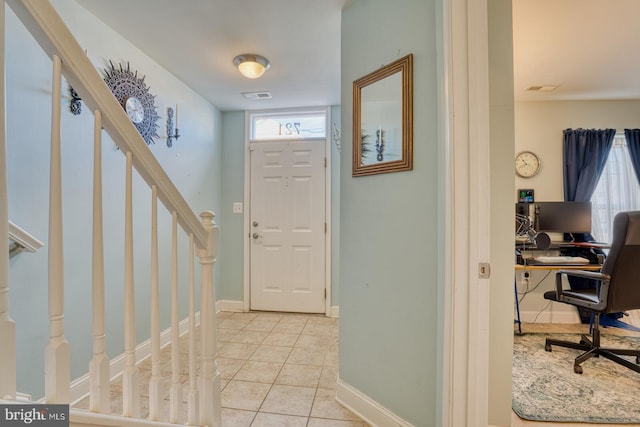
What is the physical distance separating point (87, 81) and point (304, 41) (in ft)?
5.65

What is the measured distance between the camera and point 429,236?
130cm

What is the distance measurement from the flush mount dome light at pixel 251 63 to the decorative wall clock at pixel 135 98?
0.74 metres

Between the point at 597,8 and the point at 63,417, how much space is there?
311cm

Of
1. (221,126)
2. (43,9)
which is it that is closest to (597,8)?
(43,9)

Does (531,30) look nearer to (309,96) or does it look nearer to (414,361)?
(309,96)

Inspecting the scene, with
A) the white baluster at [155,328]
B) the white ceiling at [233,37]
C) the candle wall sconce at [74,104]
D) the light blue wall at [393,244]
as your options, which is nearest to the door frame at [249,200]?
the white ceiling at [233,37]

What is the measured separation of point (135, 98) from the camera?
2.13 metres

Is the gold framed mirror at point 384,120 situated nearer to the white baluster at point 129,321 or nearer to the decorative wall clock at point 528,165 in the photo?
the white baluster at point 129,321

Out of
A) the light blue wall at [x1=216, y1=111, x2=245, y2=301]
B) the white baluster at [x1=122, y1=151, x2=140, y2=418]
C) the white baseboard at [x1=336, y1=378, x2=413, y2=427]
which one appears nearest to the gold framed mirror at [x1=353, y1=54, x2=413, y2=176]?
the white baluster at [x1=122, y1=151, x2=140, y2=418]

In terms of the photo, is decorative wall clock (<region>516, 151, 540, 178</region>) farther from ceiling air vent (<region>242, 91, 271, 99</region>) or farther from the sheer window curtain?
ceiling air vent (<region>242, 91, 271, 99</region>)

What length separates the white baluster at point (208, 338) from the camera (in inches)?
45.6

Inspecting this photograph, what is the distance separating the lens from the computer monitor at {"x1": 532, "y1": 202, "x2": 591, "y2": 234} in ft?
9.91

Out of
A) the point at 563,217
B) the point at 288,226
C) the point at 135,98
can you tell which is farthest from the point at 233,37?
the point at 563,217

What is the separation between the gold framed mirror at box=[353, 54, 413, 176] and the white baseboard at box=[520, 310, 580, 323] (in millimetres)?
2821
